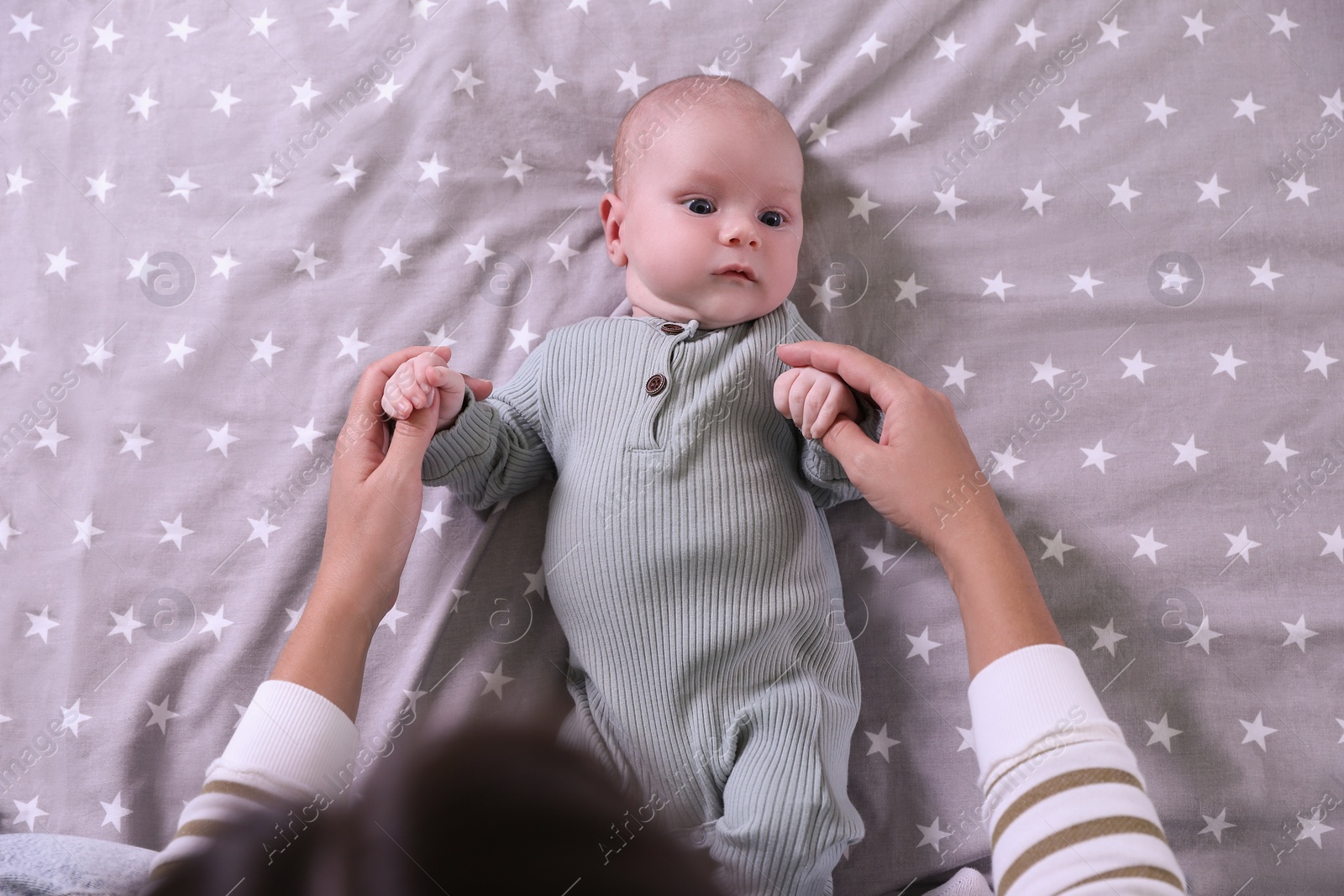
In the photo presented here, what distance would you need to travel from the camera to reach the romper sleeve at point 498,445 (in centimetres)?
132

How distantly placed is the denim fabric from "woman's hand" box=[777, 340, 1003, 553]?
0.92m

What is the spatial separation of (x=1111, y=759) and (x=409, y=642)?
39.3 inches

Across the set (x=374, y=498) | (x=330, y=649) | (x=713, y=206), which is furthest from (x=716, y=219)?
(x=330, y=649)

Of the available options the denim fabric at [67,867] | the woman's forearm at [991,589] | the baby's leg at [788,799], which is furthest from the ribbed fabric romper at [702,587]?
the denim fabric at [67,867]

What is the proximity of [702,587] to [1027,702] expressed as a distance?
1.60 ft

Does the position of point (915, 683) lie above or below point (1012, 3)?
below

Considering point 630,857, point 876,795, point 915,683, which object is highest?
point 630,857

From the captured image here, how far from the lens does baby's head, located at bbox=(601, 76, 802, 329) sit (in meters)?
1.35

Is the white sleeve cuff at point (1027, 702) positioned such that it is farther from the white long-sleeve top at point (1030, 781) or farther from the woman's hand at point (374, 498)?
the woman's hand at point (374, 498)

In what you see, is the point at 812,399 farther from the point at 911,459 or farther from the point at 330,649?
the point at 330,649

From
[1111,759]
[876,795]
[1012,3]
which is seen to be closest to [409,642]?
[876,795]

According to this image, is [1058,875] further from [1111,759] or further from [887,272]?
[887,272]

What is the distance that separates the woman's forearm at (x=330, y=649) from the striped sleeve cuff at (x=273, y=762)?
Result: 0.03 metres

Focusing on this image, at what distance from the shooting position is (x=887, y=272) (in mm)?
1559
